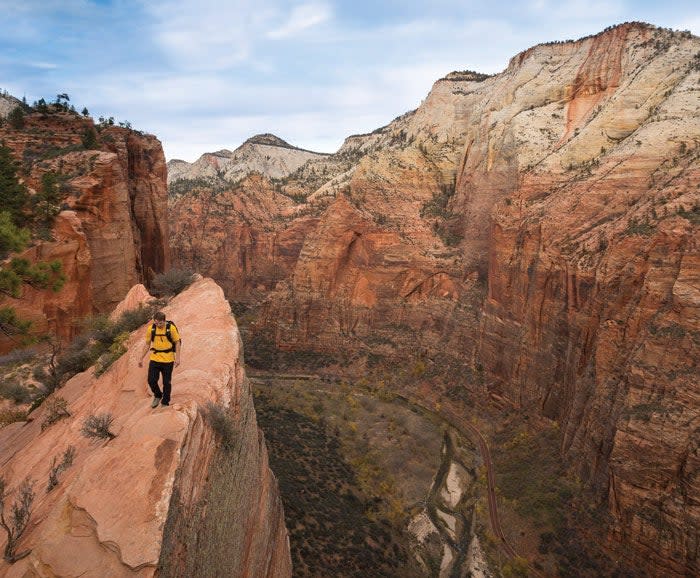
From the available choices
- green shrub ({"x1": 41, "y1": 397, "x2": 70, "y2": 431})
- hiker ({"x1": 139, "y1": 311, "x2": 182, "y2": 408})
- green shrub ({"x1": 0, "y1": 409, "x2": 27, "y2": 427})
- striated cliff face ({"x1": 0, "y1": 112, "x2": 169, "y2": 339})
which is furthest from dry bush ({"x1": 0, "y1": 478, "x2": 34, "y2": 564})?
striated cliff face ({"x1": 0, "y1": 112, "x2": 169, "y2": 339})

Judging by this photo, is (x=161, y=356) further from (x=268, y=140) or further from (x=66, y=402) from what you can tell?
(x=268, y=140)

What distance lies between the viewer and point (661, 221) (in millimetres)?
23312

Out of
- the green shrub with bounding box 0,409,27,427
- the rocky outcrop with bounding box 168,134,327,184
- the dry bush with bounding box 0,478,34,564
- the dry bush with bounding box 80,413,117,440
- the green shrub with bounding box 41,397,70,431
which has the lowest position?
the green shrub with bounding box 0,409,27,427

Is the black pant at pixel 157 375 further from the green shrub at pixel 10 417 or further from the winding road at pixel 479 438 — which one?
the winding road at pixel 479 438

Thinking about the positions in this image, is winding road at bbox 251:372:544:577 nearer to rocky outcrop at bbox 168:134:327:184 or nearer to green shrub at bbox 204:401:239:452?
green shrub at bbox 204:401:239:452

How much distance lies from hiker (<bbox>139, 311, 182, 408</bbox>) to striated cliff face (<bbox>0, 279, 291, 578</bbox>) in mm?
339

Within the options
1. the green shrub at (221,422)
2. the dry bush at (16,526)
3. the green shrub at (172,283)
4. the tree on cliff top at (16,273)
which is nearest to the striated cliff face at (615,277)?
the green shrub at (221,422)

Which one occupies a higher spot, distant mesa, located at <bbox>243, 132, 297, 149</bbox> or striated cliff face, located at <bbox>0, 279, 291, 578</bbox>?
distant mesa, located at <bbox>243, 132, 297, 149</bbox>

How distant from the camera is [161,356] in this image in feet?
29.5

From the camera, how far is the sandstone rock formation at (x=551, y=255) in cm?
2016

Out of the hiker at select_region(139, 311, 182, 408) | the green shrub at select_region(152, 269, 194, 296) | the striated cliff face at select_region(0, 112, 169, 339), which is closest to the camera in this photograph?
the hiker at select_region(139, 311, 182, 408)

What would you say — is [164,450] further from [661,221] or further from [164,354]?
[661,221]

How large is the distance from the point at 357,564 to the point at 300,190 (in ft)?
194

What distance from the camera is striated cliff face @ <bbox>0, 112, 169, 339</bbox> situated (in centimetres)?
A: 2333
